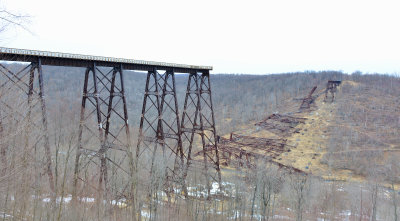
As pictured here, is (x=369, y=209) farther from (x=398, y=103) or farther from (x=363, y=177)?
(x=398, y=103)

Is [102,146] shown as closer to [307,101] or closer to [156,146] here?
[156,146]

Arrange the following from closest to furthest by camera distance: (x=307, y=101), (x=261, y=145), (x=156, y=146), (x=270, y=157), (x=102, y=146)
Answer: (x=102, y=146) < (x=156, y=146) < (x=270, y=157) < (x=261, y=145) < (x=307, y=101)

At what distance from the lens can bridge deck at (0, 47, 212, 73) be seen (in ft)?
29.4

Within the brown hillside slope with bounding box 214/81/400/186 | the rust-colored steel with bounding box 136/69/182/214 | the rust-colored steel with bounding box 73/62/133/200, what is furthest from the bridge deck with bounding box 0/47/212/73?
the brown hillside slope with bounding box 214/81/400/186

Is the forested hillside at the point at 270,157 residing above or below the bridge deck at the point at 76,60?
below

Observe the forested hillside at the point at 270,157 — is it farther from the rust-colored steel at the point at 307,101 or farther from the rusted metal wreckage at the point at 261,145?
the rust-colored steel at the point at 307,101

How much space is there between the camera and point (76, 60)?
1072cm

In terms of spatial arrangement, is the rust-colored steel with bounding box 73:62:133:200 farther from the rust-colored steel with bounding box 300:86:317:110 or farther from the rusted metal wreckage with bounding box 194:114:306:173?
the rust-colored steel with bounding box 300:86:317:110

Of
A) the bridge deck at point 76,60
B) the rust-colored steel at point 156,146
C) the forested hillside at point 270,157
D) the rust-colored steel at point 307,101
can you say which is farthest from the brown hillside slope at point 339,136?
the bridge deck at point 76,60

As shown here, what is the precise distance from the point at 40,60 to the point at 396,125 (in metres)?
37.0

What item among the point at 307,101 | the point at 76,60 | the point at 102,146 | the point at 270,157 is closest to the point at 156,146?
the point at 102,146

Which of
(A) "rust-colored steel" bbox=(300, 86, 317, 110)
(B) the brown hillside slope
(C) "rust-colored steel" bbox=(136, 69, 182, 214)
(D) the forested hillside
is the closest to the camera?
→ (D) the forested hillside

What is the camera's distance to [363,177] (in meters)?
25.2

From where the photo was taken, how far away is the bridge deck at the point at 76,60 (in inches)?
352
